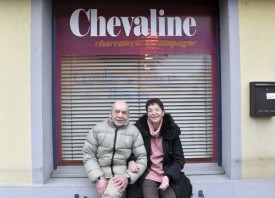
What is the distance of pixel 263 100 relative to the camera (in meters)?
4.53

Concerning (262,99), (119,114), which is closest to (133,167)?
(119,114)

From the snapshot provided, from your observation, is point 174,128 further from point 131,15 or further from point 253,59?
point 131,15

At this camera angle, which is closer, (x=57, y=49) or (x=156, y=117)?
(x=156, y=117)

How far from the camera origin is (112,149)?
13.4 ft

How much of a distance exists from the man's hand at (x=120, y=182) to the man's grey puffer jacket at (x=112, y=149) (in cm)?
9

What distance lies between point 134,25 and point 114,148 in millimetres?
1824

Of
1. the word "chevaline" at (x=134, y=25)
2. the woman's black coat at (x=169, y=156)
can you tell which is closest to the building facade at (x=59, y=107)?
the word "chevaline" at (x=134, y=25)

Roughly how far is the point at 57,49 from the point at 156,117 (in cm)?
177

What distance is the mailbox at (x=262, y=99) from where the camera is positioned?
14.8 feet

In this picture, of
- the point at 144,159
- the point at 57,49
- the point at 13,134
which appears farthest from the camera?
the point at 57,49

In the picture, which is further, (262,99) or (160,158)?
(262,99)

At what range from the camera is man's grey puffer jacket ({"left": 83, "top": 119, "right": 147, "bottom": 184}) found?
13.3 ft

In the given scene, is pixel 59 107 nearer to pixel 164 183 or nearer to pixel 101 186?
pixel 101 186

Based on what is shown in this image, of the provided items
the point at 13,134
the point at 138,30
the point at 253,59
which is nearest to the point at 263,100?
the point at 253,59
